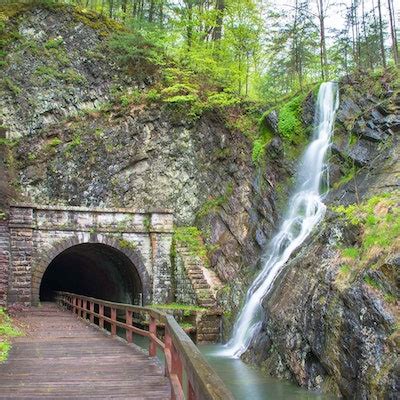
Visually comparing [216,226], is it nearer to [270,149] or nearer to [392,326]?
[270,149]

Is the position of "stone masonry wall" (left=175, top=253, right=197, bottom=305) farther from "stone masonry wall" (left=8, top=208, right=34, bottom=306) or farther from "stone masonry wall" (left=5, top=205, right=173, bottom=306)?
"stone masonry wall" (left=8, top=208, right=34, bottom=306)

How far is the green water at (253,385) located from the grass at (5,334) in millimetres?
3876

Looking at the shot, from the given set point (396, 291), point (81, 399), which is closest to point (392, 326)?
point (396, 291)

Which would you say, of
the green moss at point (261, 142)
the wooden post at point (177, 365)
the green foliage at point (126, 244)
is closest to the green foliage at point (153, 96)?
the green moss at point (261, 142)

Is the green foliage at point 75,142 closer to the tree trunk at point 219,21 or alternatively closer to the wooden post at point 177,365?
the tree trunk at point 219,21

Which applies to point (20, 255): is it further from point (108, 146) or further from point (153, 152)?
point (153, 152)

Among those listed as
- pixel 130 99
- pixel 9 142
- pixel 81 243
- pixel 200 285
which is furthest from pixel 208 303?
pixel 9 142

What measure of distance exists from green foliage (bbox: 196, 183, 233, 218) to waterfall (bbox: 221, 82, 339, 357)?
3532mm

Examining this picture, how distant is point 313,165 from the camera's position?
1562 cm

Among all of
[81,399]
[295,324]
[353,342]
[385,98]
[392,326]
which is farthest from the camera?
[385,98]

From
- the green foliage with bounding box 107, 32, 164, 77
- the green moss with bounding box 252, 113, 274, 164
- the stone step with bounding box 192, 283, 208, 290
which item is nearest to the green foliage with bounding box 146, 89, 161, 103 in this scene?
the green foliage with bounding box 107, 32, 164, 77

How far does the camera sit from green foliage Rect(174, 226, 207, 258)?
1759cm

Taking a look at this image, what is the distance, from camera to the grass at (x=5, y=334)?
760 centimetres

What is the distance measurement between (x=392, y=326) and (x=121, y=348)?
463 cm
